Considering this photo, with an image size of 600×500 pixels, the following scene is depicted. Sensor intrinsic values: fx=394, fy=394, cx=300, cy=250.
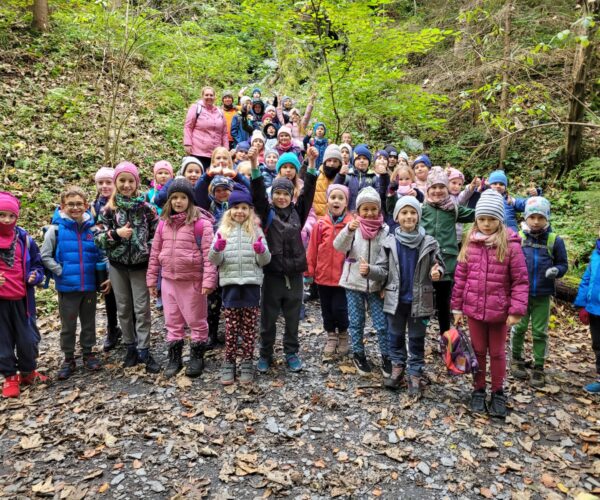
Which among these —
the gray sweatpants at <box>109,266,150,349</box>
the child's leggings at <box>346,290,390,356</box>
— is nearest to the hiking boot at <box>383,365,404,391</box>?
the child's leggings at <box>346,290,390,356</box>

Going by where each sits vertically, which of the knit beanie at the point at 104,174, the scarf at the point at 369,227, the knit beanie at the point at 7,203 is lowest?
the scarf at the point at 369,227

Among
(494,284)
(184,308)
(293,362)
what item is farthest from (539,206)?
(184,308)

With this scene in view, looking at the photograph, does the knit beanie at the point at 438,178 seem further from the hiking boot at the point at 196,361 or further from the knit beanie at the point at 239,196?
the hiking boot at the point at 196,361

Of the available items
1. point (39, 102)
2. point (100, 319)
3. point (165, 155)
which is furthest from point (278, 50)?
point (100, 319)

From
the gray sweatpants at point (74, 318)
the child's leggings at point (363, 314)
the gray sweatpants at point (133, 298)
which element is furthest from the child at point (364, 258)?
the gray sweatpants at point (74, 318)

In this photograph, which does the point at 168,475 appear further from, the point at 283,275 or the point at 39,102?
the point at 39,102

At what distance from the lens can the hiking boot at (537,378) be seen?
5.22 metres

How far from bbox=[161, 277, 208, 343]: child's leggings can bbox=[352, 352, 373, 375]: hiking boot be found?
2016mm

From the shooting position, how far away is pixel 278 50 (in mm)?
14500

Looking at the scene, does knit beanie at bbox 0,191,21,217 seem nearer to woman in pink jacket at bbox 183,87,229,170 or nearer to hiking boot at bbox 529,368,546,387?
woman in pink jacket at bbox 183,87,229,170

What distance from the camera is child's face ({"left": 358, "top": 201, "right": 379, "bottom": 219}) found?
5016 mm

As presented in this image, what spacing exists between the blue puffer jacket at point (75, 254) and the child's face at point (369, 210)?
3499 millimetres

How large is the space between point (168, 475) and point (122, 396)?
1.49m

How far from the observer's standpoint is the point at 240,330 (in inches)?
193
